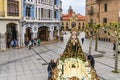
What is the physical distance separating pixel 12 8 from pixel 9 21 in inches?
75.5

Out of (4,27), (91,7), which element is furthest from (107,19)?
(4,27)

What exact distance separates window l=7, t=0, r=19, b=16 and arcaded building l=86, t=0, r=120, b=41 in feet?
65.9

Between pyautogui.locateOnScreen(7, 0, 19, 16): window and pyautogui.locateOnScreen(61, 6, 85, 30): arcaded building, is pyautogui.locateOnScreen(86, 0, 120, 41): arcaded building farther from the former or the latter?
pyautogui.locateOnScreen(61, 6, 85, 30): arcaded building

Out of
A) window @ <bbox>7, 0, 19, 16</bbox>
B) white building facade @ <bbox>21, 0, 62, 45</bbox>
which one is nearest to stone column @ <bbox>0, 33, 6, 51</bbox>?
window @ <bbox>7, 0, 19, 16</bbox>

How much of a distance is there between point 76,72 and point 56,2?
110ft

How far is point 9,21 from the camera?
31.7 metres

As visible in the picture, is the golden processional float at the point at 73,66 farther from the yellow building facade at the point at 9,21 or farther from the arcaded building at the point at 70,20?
the arcaded building at the point at 70,20

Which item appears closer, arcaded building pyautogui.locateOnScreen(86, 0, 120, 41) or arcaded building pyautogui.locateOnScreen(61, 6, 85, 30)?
arcaded building pyautogui.locateOnScreen(86, 0, 120, 41)

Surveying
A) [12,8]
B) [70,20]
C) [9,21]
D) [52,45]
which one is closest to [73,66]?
[9,21]

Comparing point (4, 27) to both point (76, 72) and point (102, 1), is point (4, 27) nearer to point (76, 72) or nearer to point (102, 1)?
point (76, 72)

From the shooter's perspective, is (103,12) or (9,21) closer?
A: (9,21)

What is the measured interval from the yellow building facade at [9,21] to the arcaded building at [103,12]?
19590 mm

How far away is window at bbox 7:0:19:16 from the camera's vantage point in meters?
31.3

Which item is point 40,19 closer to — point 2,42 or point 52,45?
point 52,45
